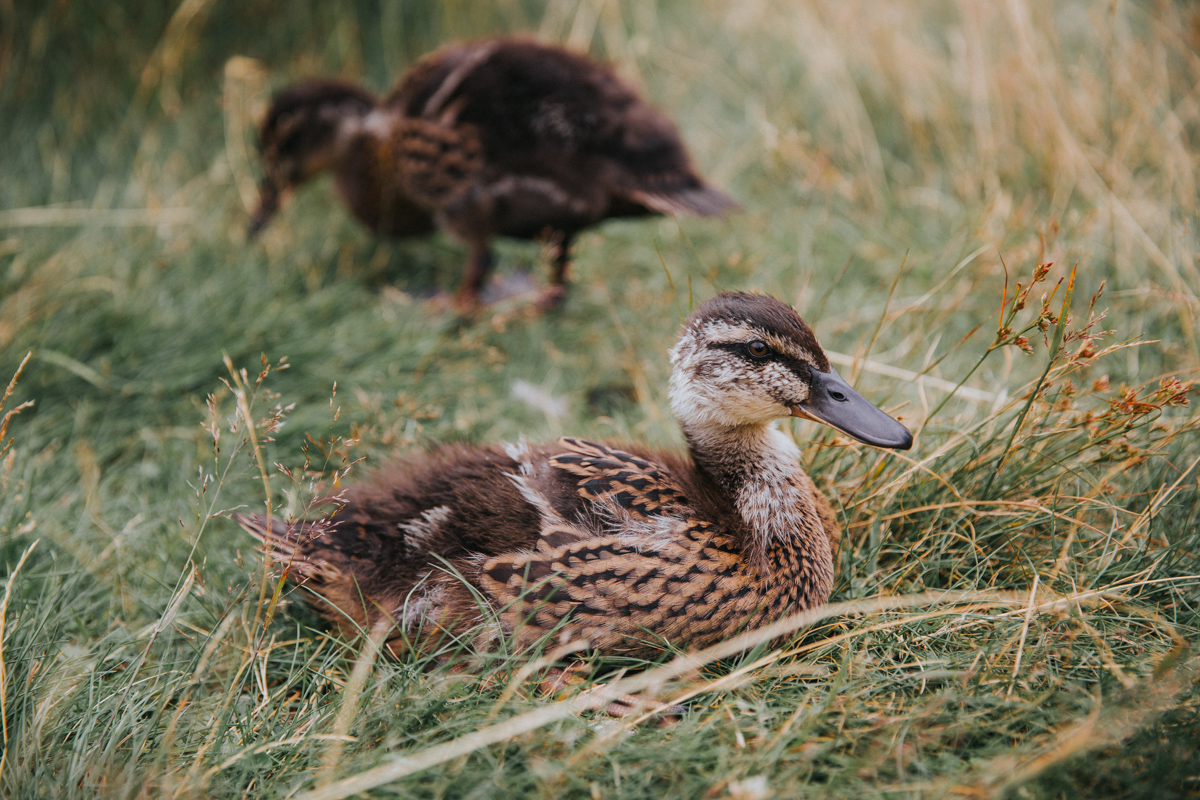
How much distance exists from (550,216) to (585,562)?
1964 mm

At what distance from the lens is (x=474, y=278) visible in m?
3.73

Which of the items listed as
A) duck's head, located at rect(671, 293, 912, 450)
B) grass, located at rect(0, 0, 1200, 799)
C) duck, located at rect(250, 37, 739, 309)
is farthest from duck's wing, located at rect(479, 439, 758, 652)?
duck, located at rect(250, 37, 739, 309)

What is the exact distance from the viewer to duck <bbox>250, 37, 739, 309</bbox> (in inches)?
129

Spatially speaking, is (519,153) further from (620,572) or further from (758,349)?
(620,572)

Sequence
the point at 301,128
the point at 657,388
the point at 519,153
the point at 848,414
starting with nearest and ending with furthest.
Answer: the point at 848,414 → the point at 657,388 → the point at 519,153 → the point at 301,128

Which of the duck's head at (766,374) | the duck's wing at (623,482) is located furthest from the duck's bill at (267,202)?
the duck's head at (766,374)

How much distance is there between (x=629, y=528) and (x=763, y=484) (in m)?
0.39

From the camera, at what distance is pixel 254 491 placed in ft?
8.61

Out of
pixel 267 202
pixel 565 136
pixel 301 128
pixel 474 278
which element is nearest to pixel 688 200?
pixel 565 136

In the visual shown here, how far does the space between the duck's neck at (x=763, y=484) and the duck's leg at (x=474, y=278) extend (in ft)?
6.11

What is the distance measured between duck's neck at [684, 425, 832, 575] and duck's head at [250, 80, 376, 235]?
2.71 metres

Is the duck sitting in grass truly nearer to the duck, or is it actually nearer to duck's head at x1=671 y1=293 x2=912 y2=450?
duck's head at x1=671 y1=293 x2=912 y2=450

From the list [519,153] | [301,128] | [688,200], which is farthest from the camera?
[301,128]

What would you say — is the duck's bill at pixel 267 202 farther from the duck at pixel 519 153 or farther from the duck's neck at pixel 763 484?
the duck's neck at pixel 763 484
